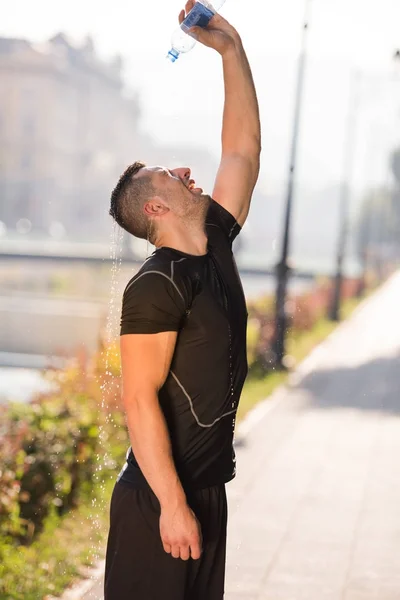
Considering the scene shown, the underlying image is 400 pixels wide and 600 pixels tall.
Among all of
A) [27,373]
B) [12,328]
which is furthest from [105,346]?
[12,328]

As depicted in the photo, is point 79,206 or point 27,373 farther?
point 79,206

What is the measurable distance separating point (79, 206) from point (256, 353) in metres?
95.3

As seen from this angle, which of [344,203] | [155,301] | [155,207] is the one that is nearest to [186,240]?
[155,207]

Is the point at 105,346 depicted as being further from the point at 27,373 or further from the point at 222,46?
the point at 27,373

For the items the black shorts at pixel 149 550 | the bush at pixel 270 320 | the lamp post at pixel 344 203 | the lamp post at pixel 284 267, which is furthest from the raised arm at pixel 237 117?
the lamp post at pixel 344 203

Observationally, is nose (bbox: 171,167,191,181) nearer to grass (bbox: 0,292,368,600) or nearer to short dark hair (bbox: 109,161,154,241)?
short dark hair (bbox: 109,161,154,241)

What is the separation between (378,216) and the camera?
1957 inches

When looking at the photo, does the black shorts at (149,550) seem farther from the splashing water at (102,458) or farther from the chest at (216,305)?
the splashing water at (102,458)

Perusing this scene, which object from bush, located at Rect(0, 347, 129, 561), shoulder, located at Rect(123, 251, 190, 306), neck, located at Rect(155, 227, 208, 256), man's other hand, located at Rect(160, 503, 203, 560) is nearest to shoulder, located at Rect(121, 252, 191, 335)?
shoulder, located at Rect(123, 251, 190, 306)

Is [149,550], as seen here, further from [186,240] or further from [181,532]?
[186,240]

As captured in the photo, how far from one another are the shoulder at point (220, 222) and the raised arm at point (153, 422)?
38cm

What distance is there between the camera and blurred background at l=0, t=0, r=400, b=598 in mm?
18266

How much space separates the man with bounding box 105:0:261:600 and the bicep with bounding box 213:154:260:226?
0.15 m

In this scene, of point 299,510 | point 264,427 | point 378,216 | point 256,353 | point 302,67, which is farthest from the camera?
point 378,216
